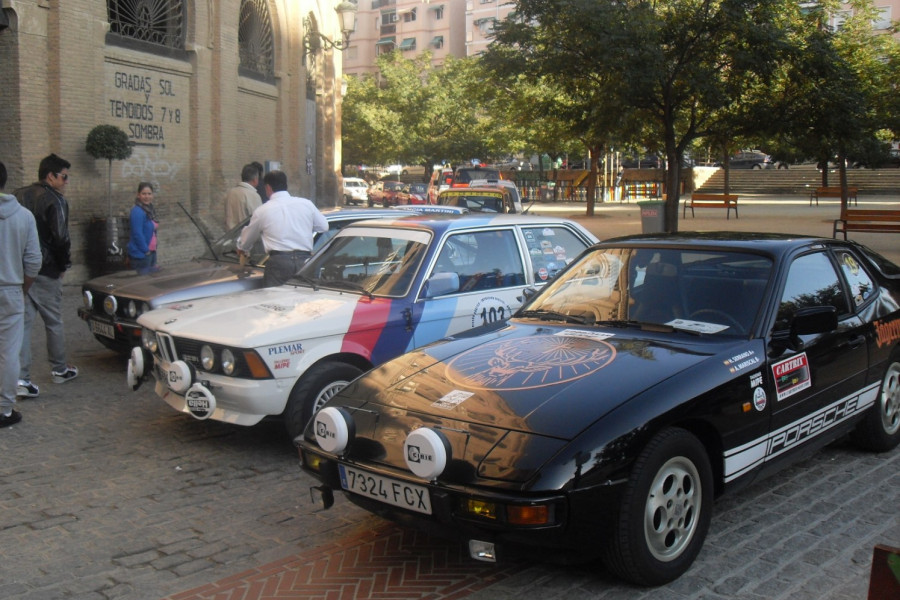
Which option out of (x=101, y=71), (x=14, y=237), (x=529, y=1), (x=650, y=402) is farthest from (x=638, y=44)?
(x=650, y=402)

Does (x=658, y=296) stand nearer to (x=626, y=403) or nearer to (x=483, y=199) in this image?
(x=626, y=403)

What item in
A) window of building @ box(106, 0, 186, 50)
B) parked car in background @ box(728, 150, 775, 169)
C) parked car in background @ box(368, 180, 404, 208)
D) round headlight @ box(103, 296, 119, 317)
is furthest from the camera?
parked car in background @ box(728, 150, 775, 169)

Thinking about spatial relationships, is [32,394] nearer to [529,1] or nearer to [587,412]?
[587,412]

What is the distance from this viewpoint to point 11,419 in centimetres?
670

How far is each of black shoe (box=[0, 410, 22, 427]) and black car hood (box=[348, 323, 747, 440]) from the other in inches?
139

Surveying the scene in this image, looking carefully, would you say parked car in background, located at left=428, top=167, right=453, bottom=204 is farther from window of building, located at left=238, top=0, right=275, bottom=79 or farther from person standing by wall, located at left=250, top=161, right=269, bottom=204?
person standing by wall, located at left=250, top=161, right=269, bottom=204

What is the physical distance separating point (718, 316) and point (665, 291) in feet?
1.24

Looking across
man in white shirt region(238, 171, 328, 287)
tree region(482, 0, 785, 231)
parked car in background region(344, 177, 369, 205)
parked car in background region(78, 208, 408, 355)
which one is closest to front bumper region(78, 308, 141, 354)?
parked car in background region(78, 208, 408, 355)

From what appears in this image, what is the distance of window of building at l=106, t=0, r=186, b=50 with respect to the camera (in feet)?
51.6

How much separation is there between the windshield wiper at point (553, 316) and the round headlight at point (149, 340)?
2.82m

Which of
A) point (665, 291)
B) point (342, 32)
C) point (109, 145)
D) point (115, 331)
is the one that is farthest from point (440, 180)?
point (665, 291)

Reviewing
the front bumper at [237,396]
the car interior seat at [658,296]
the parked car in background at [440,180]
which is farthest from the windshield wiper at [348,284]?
the parked car in background at [440,180]

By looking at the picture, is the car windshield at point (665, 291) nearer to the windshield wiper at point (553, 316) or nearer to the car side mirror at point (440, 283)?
the windshield wiper at point (553, 316)

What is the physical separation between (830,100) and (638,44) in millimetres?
3330
